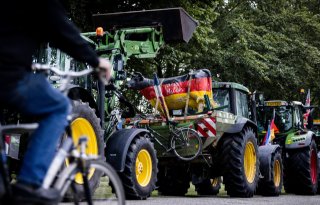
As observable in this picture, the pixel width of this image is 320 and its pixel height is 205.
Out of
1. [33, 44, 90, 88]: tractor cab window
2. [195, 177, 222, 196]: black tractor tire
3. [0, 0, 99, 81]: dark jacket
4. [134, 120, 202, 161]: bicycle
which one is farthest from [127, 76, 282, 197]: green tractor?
[0, 0, 99, 81]: dark jacket

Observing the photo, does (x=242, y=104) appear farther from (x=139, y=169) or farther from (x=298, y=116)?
(x=139, y=169)

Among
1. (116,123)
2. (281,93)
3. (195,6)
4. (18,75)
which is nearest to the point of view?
(18,75)

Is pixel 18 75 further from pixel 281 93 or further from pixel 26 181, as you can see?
pixel 281 93

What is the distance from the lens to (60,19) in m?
3.89

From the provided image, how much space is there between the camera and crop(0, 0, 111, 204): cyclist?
370 centimetres

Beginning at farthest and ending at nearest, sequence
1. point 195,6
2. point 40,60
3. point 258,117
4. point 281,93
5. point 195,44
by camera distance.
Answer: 1. point 281,93
2. point 195,44
3. point 195,6
4. point 258,117
5. point 40,60

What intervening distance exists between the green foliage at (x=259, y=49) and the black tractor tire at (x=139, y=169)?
9.67 metres

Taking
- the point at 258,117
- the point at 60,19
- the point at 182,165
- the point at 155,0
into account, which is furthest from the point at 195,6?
the point at 60,19

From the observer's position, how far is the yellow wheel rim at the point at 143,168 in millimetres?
9773

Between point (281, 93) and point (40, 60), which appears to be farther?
point (281, 93)

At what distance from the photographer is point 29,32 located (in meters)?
3.87

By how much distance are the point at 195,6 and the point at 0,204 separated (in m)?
15.4

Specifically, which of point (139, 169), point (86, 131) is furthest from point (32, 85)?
point (139, 169)

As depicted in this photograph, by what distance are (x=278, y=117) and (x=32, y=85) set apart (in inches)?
487
